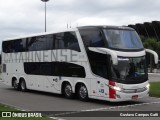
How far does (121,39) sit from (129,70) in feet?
5.06

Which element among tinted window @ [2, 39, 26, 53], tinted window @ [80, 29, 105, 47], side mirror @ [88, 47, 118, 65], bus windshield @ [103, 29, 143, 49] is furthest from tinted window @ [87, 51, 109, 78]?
tinted window @ [2, 39, 26, 53]

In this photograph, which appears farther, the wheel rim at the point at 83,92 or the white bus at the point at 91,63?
the wheel rim at the point at 83,92

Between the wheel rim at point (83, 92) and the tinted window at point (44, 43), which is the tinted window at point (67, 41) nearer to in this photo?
the tinted window at point (44, 43)

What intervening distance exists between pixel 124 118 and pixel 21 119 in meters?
3.53

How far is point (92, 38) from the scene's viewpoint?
19.2 m

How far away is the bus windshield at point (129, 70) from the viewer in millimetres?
17984

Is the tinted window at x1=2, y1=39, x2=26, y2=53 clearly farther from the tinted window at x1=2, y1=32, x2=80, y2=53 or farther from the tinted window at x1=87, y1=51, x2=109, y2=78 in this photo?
the tinted window at x1=87, y1=51, x2=109, y2=78

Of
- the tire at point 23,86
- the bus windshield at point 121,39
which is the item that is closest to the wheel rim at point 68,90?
the bus windshield at point 121,39

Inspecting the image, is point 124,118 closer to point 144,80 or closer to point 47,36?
point 144,80

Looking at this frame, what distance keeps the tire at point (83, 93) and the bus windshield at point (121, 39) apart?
9.22 feet

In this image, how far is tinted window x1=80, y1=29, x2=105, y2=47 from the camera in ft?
61.4

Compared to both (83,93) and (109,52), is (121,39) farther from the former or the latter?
(83,93)

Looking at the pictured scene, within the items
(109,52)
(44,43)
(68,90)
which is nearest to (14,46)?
(44,43)

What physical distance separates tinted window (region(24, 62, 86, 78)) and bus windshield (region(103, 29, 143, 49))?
229 cm
